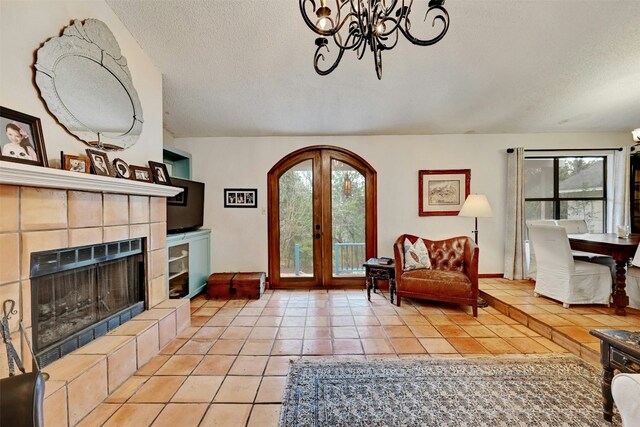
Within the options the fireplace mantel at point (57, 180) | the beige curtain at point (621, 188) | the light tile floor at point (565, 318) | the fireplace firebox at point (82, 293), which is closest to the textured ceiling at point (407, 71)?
the beige curtain at point (621, 188)

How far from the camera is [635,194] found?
409 centimetres

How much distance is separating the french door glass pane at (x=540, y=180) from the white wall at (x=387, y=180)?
18.9 inches

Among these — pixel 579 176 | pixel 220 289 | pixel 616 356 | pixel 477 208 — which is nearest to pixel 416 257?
pixel 477 208

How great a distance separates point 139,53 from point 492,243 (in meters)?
5.07

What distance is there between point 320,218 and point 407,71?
2335 millimetres

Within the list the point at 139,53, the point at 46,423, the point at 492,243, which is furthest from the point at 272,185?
the point at 492,243

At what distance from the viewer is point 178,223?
3387mm

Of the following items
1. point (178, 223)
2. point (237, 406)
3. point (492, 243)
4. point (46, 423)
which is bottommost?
point (237, 406)

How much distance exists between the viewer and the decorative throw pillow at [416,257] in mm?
3487

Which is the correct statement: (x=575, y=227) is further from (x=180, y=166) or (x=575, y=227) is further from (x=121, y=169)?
(x=180, y=166)

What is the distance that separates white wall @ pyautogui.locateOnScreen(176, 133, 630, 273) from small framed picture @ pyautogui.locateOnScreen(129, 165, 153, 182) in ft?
6.33

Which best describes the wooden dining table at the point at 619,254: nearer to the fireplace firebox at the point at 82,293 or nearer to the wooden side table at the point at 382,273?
the wooden side table at the point at 382,273

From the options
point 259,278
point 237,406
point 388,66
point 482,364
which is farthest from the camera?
point 259,278

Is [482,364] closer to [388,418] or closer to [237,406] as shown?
[388,418]
